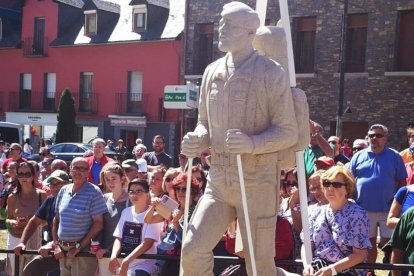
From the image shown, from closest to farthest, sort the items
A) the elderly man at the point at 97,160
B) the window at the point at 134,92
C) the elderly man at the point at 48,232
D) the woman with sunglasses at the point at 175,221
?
the woman with sunglasses at the point at 175,221, the elderly man at the point at 48,232, the elderly man at the point at 97,160, the window at the point at 134,92

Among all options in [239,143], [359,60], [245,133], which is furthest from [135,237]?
[359,60]

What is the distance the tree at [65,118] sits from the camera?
29.2 m

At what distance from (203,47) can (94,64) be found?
7464 mm

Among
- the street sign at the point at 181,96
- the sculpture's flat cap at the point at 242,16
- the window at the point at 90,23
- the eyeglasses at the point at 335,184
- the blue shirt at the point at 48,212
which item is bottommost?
the blue shirt at the point at 48,212

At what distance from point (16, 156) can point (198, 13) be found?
1630cm

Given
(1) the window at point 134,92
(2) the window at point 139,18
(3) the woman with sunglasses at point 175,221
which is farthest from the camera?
(1) the window at point 134,92

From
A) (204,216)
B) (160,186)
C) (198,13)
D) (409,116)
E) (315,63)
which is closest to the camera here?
(204,216)

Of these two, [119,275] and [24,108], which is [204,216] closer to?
[119,275]

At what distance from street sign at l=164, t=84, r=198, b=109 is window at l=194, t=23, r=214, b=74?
15.7 meters

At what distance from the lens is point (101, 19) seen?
101 feet

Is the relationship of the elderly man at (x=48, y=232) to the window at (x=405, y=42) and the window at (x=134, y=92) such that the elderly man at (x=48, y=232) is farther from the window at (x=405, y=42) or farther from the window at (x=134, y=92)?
the window at (x=134, y=92)

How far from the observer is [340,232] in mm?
4613

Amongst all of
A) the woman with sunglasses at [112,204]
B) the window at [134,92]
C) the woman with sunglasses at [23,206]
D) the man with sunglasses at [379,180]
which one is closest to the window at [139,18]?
the window at [134,92]

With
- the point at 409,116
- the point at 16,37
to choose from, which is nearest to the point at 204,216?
the point at 409,116
